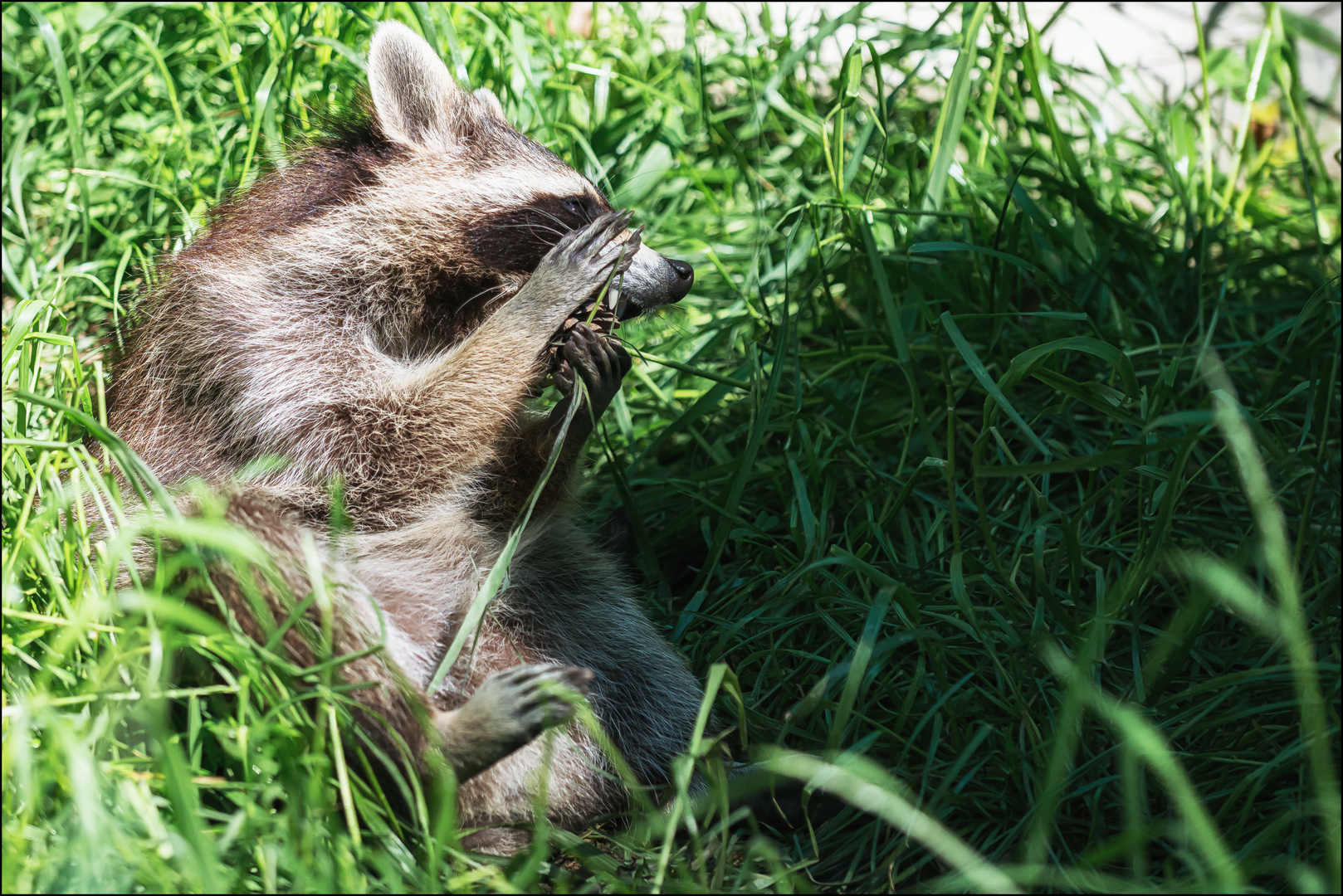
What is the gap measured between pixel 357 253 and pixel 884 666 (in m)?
1.92

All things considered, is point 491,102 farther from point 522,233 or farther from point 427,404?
point 427,404

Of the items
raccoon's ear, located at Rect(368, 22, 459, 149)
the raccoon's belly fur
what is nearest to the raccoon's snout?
the raccoon's belly fur

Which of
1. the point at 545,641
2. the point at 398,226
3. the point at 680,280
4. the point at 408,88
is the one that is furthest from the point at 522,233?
the point at 545,641

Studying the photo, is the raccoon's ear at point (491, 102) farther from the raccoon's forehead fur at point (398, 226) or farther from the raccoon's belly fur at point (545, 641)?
the raccoon's belly fur at point (545, 641)

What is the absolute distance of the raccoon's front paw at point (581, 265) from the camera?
290 centimetres

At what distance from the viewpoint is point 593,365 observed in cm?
289

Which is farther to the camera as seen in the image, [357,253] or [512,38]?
[512,38]

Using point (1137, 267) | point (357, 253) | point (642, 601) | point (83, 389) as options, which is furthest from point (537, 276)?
point (1137, 267)

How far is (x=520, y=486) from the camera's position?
2959 millimetres

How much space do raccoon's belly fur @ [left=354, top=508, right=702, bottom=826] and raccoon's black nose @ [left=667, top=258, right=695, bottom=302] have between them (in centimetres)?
79

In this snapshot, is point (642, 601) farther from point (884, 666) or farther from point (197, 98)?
point (197, 98)

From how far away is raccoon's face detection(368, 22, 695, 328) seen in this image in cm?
317

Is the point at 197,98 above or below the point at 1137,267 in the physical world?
above

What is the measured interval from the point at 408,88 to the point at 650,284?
1.05 meters
